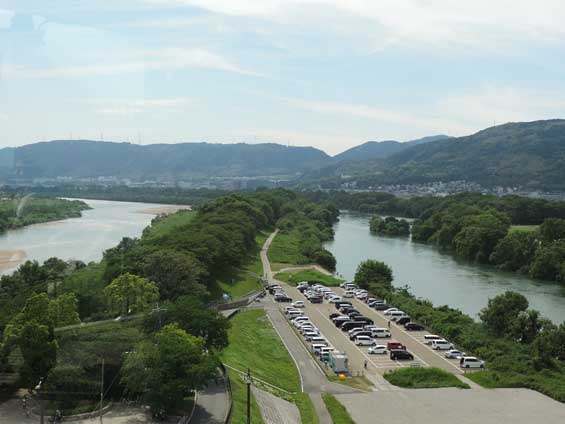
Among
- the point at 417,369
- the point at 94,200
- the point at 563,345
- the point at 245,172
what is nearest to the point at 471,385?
the point at 417,369

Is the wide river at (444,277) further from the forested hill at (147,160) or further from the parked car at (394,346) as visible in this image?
the forested hill at (147,160)

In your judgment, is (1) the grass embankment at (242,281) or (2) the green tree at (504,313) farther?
(1) the grass embankment at (242,281)

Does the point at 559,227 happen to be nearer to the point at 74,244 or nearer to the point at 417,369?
the point at 417,369

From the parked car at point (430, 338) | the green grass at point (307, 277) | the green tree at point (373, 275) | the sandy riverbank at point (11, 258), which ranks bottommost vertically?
the sandy riverbank at point (11, 258)

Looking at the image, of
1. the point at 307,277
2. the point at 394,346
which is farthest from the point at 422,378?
the point at 307,277

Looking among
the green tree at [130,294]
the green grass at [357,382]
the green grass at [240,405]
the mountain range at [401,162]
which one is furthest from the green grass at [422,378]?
the mountain range at [401,162]
